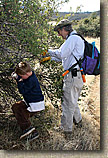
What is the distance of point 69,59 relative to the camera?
8.48ft

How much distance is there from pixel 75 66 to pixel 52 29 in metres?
0.58

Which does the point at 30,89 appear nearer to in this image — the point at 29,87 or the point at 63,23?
the point at 29,87

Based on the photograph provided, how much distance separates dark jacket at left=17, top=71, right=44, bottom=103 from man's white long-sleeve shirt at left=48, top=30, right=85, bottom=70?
395mm

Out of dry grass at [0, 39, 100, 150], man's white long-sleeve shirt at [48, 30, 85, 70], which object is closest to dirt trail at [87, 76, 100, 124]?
dry grass at [0, 39, 100, 150]

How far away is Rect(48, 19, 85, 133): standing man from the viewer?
2461mm

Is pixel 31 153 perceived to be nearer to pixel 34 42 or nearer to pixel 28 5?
pixel 34 42

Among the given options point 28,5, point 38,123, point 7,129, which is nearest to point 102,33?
point 28,5

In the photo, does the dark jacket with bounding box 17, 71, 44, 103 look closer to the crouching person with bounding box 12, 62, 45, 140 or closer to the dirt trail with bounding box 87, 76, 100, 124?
the crouching person with bounding box 12, 62, 45, 140

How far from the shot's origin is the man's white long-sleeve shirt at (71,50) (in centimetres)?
245

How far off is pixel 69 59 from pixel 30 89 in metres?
0.63

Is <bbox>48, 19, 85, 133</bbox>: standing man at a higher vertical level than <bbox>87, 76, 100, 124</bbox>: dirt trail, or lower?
higher

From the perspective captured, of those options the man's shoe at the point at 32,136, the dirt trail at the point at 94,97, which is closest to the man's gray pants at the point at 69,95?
the man's shoe at the point at 32,136

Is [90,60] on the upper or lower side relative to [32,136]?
upper

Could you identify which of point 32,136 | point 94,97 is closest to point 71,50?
point 32,136
